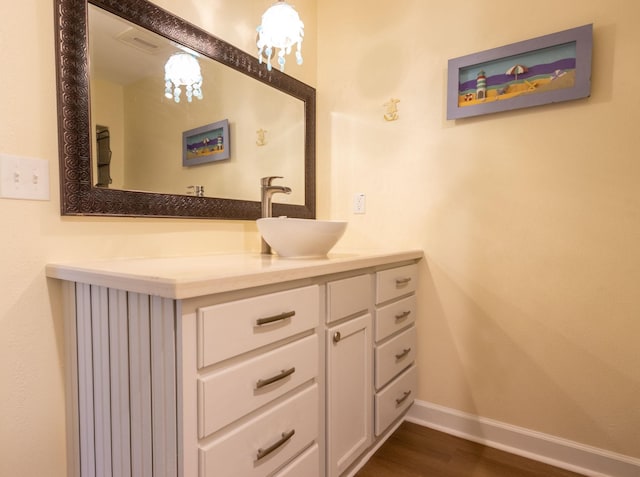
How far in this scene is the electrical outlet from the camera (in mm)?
1883

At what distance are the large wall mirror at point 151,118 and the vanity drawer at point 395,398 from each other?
980 mm

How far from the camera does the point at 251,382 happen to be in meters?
0.84

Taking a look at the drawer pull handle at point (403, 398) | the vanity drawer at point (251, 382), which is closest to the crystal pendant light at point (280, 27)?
the vanity drawer at point (251, 382)

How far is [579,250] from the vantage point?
4.44 ft

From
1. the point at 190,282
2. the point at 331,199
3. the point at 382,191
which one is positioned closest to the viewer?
the point at 190,282

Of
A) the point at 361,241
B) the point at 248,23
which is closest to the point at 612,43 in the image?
the point at 361,241

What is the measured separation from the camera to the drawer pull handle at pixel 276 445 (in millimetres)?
859

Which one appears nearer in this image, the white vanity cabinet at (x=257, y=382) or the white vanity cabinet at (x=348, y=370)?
the white vanity cabinet at (x=257, y=382)

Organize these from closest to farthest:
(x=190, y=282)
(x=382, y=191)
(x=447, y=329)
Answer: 1. (x=190, y=282)
2. (x=447, y=329)
3. (x=382, y=191)

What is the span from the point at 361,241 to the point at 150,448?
4.43 feet

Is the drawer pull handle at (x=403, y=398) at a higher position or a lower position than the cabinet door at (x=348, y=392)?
lower

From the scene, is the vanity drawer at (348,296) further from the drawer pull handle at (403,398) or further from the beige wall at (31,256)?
the beige wall at (31,256)

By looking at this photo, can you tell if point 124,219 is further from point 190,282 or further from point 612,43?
point 612,43

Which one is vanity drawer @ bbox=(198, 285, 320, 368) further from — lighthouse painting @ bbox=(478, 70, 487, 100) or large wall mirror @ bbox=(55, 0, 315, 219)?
lighthouse painting @ bbox=(478, 70, 487, 100)
